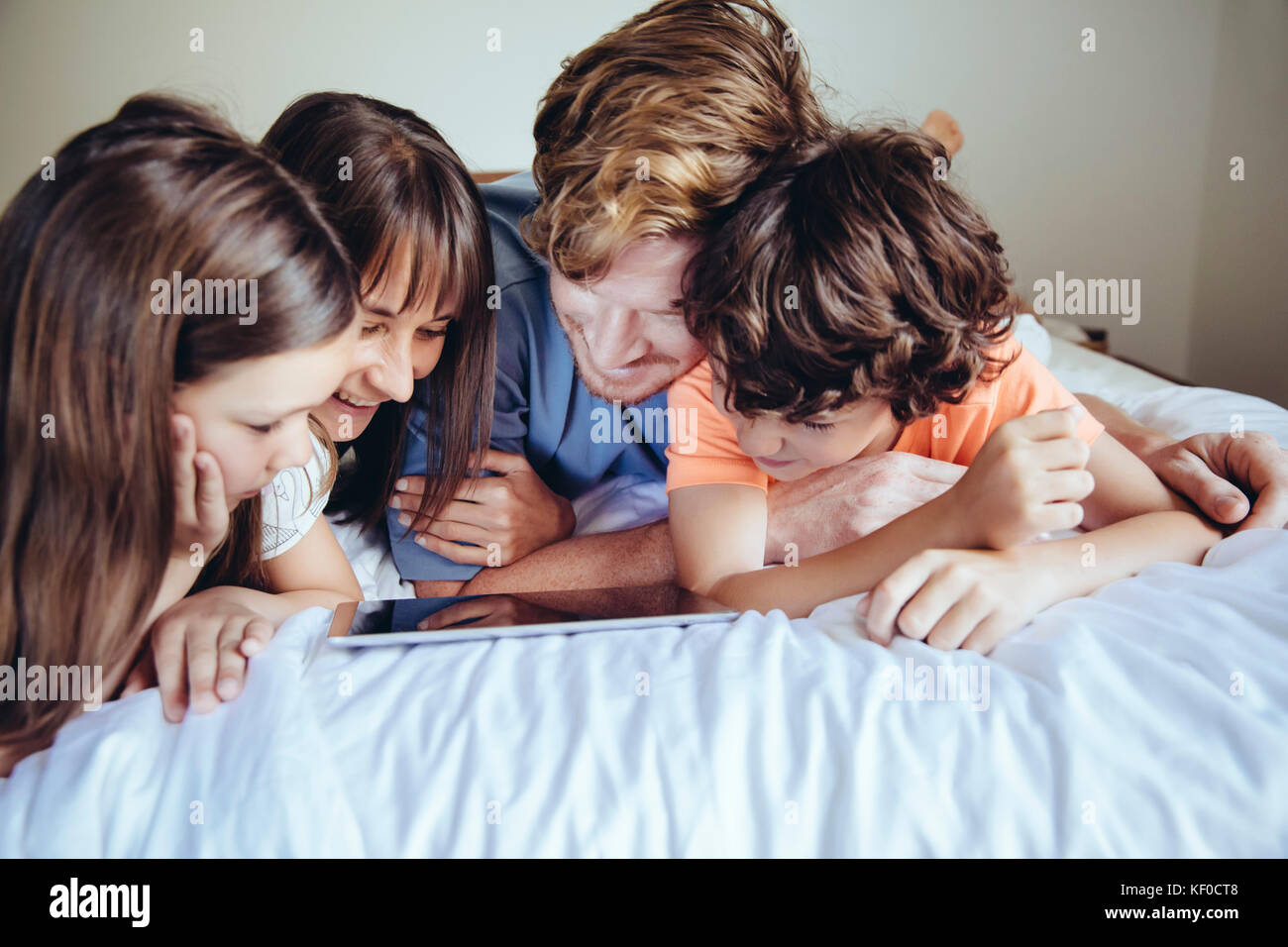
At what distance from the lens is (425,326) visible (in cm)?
88

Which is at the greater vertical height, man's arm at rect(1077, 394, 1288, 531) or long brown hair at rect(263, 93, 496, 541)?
long brown hair at rect(263, 93, 496, 541)

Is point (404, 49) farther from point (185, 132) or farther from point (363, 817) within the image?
point (363, 817)

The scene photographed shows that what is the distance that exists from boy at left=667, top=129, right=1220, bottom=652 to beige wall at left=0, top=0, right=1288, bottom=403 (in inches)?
38.5

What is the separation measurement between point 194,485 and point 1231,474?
0.91 m

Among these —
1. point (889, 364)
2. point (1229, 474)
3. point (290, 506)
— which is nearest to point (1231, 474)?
point (1229, 474)

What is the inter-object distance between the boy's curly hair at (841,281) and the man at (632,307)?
0.17 feet

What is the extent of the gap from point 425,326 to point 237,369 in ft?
0.94

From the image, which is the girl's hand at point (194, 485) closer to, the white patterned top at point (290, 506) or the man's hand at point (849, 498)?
the white patterned top at point (290, 506)

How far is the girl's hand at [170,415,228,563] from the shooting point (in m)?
0.60

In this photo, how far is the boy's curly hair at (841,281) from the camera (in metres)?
0.74

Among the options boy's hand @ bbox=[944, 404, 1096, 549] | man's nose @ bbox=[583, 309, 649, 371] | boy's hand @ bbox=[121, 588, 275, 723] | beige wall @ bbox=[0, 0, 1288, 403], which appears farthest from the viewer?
beige wall @ bbox=[0, 0, 1288, 403]

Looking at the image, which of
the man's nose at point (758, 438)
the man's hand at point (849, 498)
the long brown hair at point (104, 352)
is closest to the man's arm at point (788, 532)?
the man's hand at point (849, 498)

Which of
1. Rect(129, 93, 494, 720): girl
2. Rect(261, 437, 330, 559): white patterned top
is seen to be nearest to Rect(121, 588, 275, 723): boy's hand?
Rect(129, 93, 494, 720): girl

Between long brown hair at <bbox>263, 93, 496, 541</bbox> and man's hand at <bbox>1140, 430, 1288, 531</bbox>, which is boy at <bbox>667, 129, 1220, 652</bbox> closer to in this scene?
man's hand at <bbox>1140, 430, 1288, 531</bbox>
